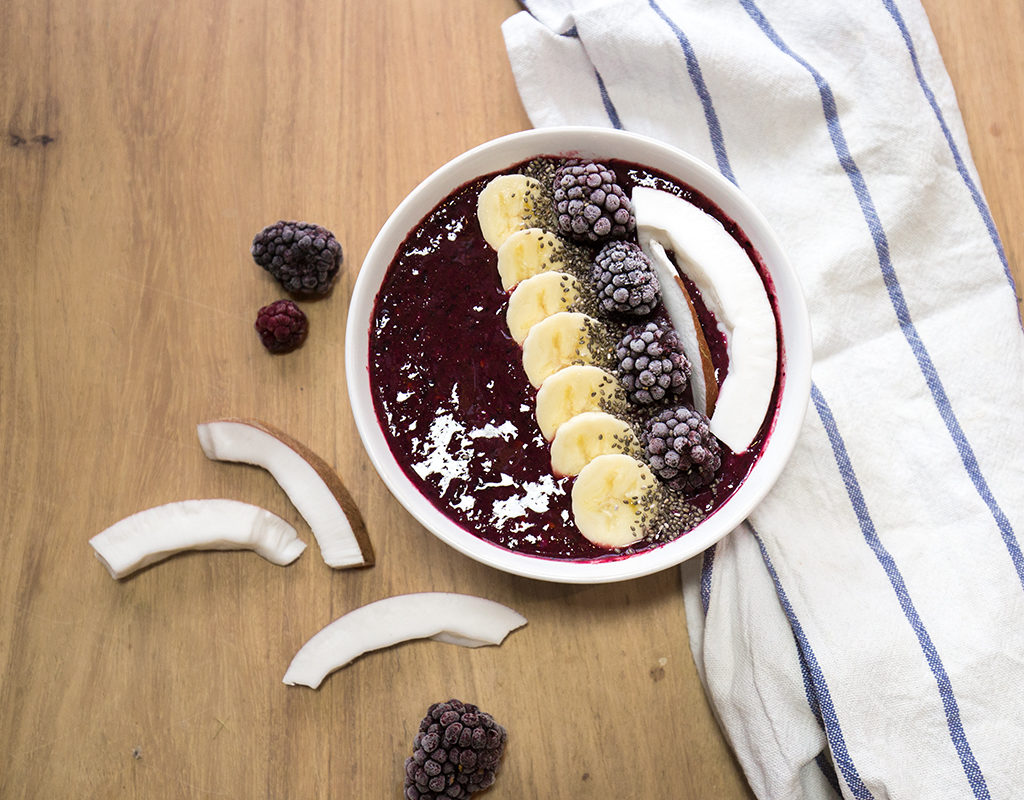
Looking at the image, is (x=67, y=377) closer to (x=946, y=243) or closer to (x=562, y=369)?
(x=562, y=369)

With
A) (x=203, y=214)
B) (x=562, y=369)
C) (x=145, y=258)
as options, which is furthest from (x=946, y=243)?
(x=145, y=258)

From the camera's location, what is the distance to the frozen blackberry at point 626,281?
60.5 inches

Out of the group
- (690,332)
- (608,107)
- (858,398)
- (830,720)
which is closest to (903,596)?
(830,720)

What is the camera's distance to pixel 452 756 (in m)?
1.62

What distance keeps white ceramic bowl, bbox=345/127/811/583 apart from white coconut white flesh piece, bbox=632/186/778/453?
40 millimetres

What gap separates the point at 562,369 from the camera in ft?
5.24

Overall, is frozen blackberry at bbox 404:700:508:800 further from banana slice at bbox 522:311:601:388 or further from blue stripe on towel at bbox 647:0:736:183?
blue stripe on towel at bbox 647:0:736:183

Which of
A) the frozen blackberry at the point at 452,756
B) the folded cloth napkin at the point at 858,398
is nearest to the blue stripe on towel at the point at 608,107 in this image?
the folded cloth napkin at the point at 858,398

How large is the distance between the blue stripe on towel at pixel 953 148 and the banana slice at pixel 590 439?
88 centimetres

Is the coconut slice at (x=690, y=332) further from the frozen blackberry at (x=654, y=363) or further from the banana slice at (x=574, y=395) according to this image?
the banana slice at (x=574, y=395)

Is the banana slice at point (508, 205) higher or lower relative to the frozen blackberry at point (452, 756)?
higher

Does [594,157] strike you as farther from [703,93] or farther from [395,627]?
[395,627]

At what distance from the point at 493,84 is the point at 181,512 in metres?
1.14

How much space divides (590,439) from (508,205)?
0.48 meters
